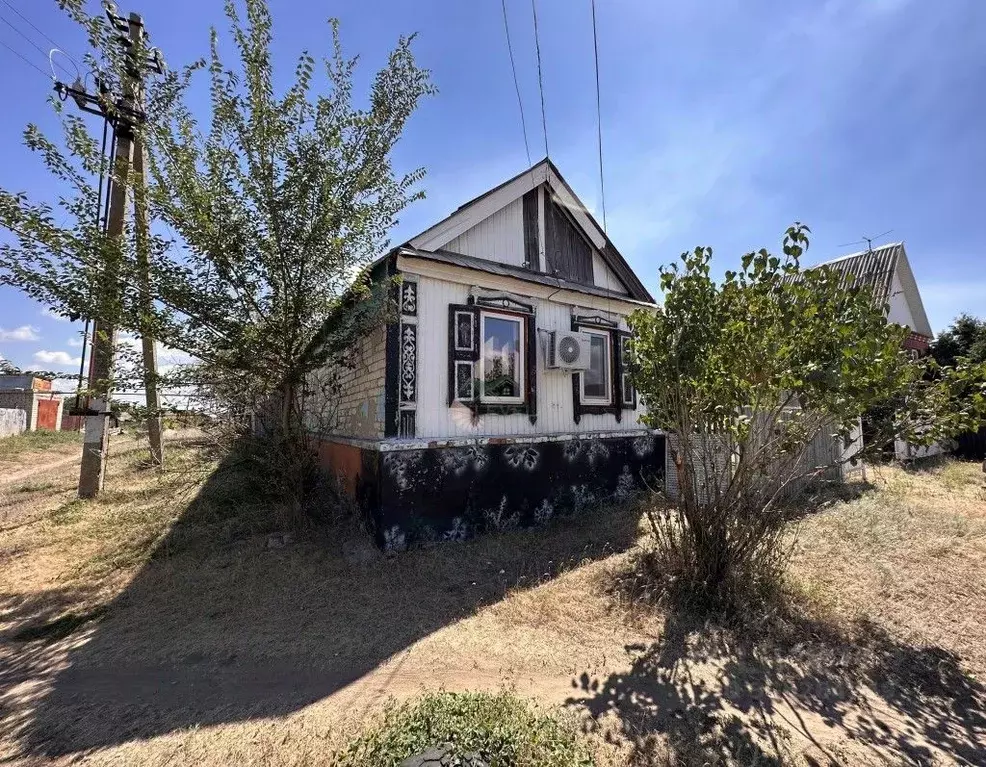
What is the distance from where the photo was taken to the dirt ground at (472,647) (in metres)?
2.75

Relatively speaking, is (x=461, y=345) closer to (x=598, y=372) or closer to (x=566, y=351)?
(x=566, y=351)

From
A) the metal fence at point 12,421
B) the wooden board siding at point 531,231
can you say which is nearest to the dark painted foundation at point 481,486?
the wooden board siding at point 531,231

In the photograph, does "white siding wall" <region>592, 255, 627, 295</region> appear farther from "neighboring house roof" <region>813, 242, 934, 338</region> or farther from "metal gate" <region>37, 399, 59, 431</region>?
"metal gate" <region>37, 399, 59, 431</region>

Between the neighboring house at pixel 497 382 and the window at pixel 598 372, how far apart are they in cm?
3

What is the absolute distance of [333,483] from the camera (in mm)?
7941

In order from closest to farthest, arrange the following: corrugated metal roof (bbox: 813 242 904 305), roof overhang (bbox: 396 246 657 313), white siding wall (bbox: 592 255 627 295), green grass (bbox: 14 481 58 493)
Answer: roof overhang (bbox: 396 246 657 313), white siding wall (bbox: 592 255 627 295), green grass (bbox: 14 481 58 493), corrugated metal roof (bbox: 813 242 904 305)

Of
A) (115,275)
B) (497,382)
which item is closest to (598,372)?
(497,382)

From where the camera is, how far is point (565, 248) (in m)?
8.48

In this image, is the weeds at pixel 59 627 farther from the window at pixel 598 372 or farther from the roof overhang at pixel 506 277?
the window at pixel 598 372

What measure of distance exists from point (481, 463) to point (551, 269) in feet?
12.4

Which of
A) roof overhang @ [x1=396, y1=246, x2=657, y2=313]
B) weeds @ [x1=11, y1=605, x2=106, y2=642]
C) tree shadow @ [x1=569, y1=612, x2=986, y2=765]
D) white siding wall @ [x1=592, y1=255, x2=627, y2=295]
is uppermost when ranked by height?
white siding wall @ [x1=592, y1=255, x2=627, y2=295]

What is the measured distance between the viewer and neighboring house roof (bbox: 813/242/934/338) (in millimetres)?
14859

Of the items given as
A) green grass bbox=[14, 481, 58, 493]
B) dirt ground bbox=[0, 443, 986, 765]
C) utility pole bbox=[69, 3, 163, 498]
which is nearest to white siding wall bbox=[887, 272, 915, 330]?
dirt ground bbox=[0, 443, 986, 765]

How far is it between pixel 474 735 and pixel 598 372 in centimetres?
663
